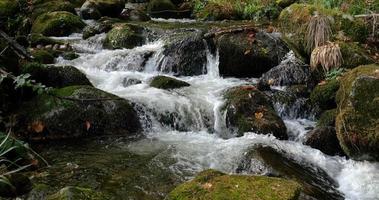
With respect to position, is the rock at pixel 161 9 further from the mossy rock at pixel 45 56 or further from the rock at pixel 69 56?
the mossy rock at pixel 45 56

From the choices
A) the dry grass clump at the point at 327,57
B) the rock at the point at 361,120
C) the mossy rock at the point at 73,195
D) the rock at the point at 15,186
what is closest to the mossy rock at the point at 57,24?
the dry grass clump at the point at 327,57

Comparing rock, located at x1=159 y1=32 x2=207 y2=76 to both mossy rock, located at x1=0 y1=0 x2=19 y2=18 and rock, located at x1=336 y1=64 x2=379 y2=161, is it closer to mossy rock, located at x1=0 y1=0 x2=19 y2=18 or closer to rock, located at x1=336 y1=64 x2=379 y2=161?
rock, located at x1=336 y1=64 x2=379 y2=161

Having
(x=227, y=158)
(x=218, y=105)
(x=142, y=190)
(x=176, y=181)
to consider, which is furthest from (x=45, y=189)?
(x=218, y=105)

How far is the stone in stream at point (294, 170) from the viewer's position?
18.3ft

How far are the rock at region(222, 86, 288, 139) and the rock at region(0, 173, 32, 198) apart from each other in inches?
148

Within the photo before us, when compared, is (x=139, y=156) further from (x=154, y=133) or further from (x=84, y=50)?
(x=84, y=50)

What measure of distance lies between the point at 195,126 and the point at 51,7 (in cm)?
997

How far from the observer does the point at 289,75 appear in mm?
9305

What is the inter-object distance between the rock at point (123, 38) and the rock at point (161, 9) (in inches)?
193

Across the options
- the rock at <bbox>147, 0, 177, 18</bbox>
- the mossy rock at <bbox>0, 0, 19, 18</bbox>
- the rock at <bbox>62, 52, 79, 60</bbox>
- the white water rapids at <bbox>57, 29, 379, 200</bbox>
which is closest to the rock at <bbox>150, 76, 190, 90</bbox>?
the white water rapids at <bbox>57, 29, 379, 200</bbox>

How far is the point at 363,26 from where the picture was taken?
32.8ft

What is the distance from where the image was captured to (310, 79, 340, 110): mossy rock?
816 centimetres

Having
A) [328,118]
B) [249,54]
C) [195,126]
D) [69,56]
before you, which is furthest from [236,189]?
[69,56]

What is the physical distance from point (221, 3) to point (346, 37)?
7.36 m
